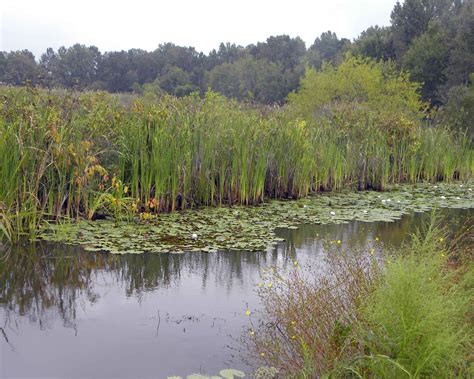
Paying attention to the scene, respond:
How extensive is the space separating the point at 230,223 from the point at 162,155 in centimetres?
125

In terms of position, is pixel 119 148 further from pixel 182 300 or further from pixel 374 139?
pixel 374 139

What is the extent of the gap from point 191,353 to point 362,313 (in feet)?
3.86

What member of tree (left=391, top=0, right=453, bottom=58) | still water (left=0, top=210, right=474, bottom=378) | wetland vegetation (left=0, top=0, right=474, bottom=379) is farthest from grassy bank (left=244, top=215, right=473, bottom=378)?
tree (left=391, top=0, right=453, bottom=58)

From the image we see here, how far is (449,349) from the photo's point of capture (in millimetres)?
2531

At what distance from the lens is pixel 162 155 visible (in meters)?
6.93

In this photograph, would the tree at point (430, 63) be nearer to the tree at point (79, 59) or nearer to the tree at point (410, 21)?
the tree at point (410, 21)

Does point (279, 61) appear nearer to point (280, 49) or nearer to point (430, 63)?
point (280, 49)

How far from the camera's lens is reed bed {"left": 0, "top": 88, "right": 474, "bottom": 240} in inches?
235

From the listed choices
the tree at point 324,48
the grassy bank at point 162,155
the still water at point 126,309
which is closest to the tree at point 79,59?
the tree at point 324,48

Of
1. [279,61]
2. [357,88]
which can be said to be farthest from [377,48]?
[279,61]

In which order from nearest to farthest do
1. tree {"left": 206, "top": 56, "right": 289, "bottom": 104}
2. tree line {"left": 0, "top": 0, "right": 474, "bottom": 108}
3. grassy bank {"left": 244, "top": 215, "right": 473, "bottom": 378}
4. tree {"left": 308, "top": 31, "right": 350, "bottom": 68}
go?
grassy bank {"left": 244, "top": 215, "right": 473, "bottom": 378} → tree line {"left": 0, "top": 0, "right": 474, "bottom": 108} → tree {"left": 206, "top": 56, "right": 289, "bottom": 104} → tree {"left": 308, "top": 31, "right": 350, "bottom": 68}

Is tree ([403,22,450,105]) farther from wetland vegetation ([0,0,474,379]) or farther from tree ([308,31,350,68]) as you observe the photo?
tree ([308,31,350,68])

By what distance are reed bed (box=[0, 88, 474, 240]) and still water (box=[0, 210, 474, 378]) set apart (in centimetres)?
70

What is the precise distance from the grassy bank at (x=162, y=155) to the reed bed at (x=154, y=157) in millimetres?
18
